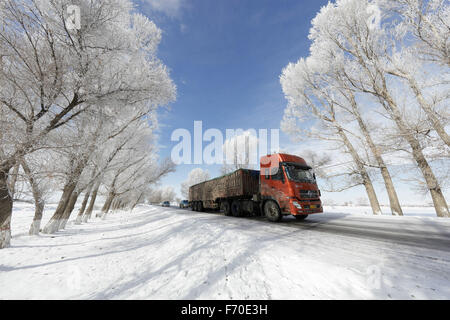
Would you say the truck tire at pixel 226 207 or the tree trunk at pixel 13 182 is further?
the truck tire at pixel 226 207

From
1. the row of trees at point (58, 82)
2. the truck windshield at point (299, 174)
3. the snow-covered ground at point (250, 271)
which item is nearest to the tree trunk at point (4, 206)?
the row of trees at point (58, 82)

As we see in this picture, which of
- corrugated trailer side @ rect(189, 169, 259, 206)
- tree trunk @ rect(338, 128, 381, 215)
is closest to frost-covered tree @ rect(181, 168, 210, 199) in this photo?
corrugated trailer side @ rect(189, 169, 259, 206)

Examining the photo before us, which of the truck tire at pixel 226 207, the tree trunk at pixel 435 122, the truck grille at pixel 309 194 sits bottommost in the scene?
the truck tire at pixel 226 207

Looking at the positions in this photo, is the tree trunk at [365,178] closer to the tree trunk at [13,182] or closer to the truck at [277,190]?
the truck at [277,190]

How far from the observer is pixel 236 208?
1182 cm

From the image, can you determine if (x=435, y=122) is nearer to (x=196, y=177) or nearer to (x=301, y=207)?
(x=301, y=207)

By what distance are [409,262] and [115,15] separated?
954 cm

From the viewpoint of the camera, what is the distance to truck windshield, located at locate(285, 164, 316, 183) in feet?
25.6

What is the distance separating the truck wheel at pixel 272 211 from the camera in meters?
8.05

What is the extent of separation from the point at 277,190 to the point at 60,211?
11030mm

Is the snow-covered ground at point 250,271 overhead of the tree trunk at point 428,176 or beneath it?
beneath

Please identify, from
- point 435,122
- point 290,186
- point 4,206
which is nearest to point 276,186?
point 290,186
